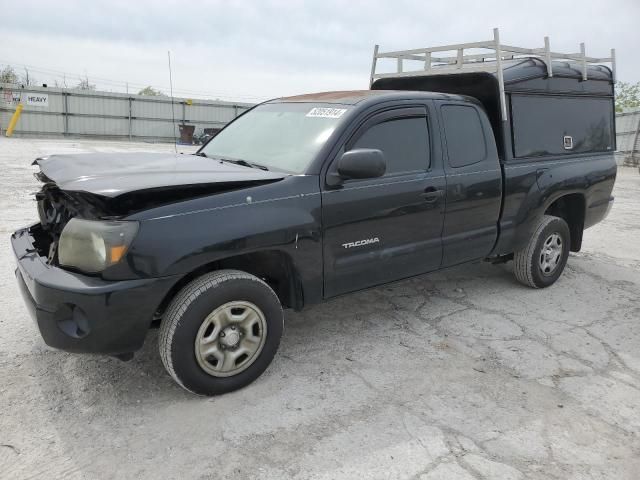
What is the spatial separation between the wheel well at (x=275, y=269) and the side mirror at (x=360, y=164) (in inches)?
24.9

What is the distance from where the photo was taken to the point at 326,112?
354 centimetres

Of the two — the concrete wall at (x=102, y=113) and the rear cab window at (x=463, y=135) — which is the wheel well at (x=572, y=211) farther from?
the concrete wall at (x=102, y=113)

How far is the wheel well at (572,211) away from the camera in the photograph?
507 cm

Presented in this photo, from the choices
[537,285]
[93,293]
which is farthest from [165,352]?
[537,285]

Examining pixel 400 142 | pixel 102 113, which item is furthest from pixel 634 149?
pixel 102 113

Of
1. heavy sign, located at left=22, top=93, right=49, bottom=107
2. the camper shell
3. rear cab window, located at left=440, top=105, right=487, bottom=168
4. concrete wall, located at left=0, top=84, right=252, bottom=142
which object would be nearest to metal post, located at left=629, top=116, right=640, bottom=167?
the camper shell

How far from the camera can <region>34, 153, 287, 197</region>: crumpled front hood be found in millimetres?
2625

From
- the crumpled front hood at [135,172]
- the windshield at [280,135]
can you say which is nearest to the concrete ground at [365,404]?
the crumpled front hood at [135,172]

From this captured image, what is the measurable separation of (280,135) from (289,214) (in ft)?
2.94

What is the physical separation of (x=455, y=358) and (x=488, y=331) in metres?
0.59

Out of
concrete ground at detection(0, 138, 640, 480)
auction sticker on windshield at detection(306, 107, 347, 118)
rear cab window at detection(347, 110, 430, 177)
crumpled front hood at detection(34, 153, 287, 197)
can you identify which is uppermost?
auction sticker on windshield at detection(306, 107, 347, 118)

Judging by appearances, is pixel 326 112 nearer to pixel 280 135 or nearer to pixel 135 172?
pixel 280 135

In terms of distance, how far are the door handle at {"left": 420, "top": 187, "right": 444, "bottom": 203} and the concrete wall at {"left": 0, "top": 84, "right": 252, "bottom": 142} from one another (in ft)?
83.9

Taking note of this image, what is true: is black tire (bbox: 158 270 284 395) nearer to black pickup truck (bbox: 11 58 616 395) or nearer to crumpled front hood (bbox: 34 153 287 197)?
black pickup truck (bbox: 11 58 616 395)
